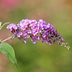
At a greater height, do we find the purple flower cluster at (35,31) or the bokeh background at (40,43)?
the bokeh background at (40,43)

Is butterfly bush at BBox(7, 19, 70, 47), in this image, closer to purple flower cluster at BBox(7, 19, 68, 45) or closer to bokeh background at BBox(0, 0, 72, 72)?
purple flower cluster at BBox(7, 19, 68, 45)

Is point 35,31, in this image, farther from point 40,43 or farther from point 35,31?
point 40,43

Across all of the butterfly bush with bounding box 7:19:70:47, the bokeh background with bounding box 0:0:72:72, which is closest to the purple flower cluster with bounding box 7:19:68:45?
the butterfly bush with bounding box 7:19:70:47

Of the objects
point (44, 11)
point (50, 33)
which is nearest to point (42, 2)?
point (44, 11)

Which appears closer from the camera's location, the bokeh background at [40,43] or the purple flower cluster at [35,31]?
the purple flower cluster at [35,31]

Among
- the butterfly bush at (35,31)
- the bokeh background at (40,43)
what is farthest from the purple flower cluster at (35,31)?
the bokeh background at (40,43)

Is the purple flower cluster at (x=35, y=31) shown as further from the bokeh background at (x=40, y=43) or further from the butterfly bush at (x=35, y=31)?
the bokeh background at (x=40, y=43)

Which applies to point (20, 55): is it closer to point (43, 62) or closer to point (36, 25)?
point (43, 62)

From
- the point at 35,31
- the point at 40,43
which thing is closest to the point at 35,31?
the point at 35,31

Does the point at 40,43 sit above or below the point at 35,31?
above
